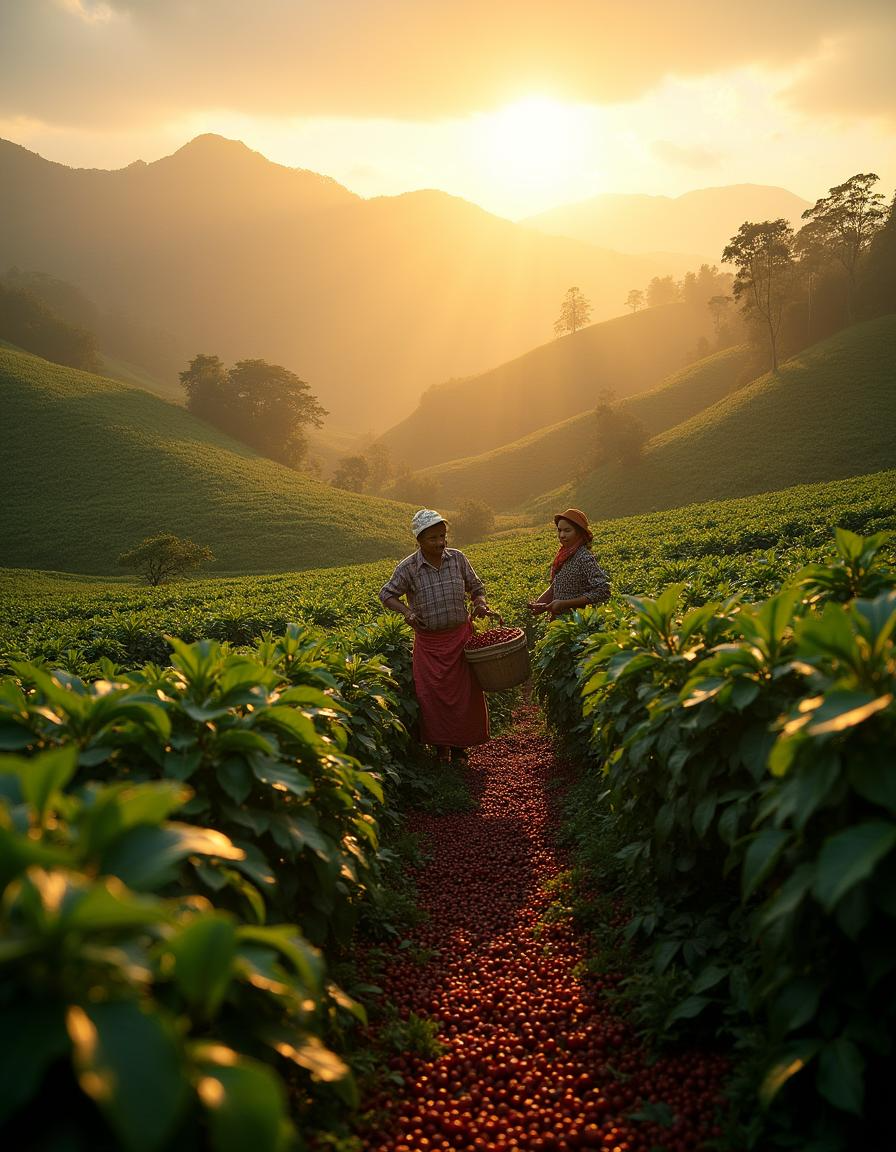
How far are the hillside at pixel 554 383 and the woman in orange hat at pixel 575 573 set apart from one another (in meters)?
94.7

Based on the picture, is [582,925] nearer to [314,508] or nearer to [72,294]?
[314,508]

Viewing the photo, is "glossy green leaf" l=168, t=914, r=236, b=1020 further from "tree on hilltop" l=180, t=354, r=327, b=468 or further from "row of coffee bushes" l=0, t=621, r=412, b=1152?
"tree on hilltop" l=180, t=354, r=327, b=468

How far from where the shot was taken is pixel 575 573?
7602mm

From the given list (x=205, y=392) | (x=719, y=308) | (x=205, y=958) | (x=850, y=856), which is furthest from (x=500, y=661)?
(x=719, y=308)

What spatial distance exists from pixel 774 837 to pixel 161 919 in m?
1.79

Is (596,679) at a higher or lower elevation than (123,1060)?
lower

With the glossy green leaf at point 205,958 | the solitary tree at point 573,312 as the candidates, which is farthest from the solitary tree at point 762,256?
the glossy green leaf at point 205,958

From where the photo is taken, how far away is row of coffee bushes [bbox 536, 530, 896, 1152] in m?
1.98

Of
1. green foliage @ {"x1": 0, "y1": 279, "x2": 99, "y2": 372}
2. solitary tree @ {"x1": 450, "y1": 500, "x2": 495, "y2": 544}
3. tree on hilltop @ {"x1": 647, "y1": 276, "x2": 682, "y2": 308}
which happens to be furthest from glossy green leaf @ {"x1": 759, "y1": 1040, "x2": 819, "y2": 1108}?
tree on hilltop @ {"x1": 647, "y1": 276, "x2": 682, "y2": 308}

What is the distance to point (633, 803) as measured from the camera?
12.4ft

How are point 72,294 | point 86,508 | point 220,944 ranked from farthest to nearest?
1. point 72,294
2. point 86,508
3. point 220,944

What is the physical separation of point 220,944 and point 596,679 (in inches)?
98.8

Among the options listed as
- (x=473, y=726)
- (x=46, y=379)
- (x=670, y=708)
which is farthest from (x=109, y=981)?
(x=46, y=379)

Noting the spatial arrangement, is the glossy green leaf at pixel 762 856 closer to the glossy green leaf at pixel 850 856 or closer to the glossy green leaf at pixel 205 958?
the glossy green leaf at pixel 850 856
